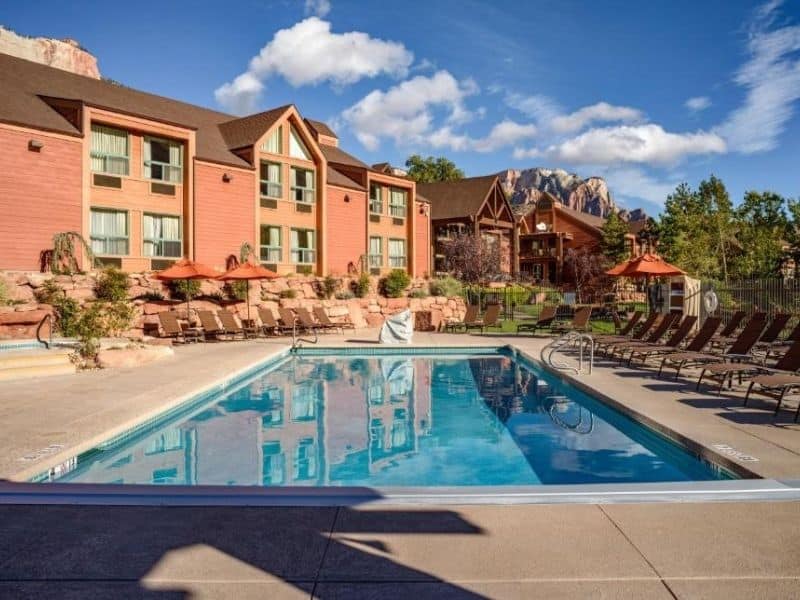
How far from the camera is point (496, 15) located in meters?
16.8

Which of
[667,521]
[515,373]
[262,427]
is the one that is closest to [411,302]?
[515,373]

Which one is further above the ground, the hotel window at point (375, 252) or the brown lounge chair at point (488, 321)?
the hotel window at point (375, 252)

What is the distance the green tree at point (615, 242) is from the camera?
46688mm

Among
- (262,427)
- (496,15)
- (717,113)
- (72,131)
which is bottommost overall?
(262,427)

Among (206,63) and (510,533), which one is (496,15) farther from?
(510,533)

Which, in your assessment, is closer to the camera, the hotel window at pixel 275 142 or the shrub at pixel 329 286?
the shrub at pixel 329 286

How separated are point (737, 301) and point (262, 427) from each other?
1652 centimetres

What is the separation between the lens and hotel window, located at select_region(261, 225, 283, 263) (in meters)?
26.0

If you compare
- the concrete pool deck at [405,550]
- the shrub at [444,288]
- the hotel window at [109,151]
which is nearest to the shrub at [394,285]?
the shrub at [444,288]

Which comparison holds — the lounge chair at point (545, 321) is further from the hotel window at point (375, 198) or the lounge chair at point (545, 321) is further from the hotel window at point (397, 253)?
the hotel window at point (375, 198)

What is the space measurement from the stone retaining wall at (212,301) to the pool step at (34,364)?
382cm

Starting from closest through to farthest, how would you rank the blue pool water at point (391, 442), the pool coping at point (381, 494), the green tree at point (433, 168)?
the pool coping at point (381, 494)
the blue pool water at point (391, 442)
the green tree at point (433, 168)

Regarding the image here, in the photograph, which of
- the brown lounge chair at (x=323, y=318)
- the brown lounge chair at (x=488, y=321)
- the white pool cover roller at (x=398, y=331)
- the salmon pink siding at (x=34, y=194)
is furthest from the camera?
the brown lounge chair at (x=488, y=321)

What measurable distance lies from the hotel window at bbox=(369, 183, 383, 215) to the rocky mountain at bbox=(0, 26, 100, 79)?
5664 cm
